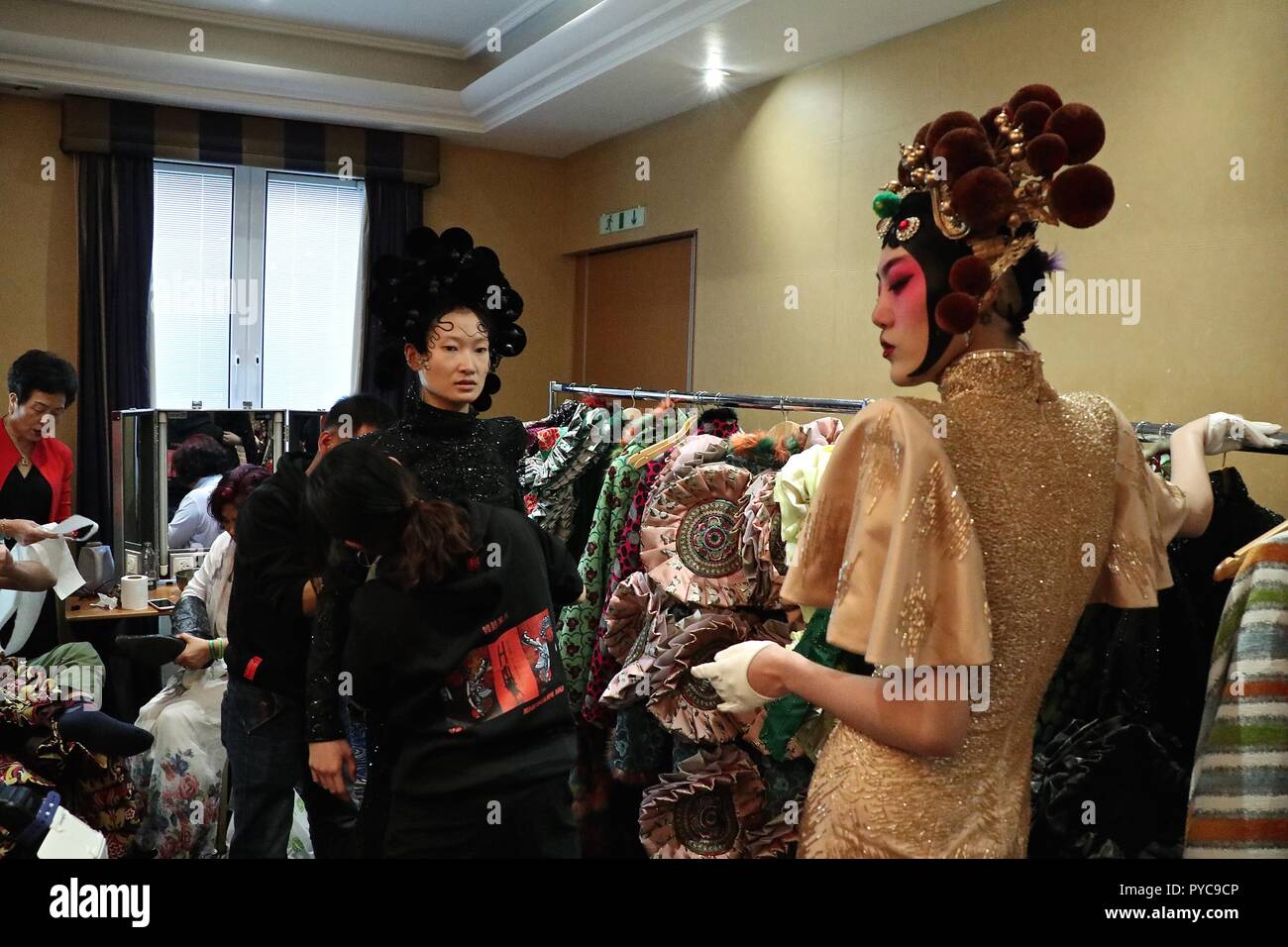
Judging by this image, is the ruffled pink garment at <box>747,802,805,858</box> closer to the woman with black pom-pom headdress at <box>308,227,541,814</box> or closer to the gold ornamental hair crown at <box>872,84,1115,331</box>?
the woman with black pom-pom headdress at <box>308,227,541,814</box>

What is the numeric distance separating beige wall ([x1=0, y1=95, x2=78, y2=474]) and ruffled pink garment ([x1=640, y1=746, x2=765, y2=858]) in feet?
12.3

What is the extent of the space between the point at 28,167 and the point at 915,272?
4783 mm

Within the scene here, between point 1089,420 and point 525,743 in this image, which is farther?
point 525,743

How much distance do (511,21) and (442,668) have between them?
3931 mm

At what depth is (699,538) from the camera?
7.37ft

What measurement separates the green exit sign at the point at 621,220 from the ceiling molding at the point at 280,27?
3.21ft

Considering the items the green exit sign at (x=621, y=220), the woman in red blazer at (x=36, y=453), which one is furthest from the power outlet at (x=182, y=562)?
the green exit sign at (x=621, y=220)

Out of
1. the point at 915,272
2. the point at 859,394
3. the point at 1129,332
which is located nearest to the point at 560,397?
the point at 859,394

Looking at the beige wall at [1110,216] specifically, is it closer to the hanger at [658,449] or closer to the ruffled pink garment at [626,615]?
the hanger at [658,449]

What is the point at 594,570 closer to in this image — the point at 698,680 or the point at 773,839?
the point at 698,680

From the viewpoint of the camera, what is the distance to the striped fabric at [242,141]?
15.2 ft

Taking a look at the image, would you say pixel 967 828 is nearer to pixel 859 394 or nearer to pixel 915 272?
pixel 915 272

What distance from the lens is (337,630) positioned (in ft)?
5.12

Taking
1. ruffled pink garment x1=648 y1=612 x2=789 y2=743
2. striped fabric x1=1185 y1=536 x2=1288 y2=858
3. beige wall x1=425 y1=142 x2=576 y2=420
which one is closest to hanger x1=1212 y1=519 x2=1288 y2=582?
striped fabric x1=1185 y1=536 x2=1288 y2=858
